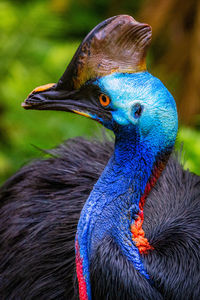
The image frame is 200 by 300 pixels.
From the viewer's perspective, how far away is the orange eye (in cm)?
168

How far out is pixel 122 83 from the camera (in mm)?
1644

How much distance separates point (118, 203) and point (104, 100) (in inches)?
13.3

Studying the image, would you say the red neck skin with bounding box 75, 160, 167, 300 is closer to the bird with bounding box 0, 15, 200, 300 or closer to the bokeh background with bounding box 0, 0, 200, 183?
the bird with bounding box 0, 15, 200, 300

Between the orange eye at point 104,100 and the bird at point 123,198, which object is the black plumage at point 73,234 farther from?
the orange eye at point 104,100

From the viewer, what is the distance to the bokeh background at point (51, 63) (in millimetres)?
3973

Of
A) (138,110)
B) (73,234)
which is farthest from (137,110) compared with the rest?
(73,234)

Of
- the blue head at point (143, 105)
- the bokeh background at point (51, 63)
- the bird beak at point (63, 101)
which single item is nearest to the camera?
the blue head at point (143, 105)

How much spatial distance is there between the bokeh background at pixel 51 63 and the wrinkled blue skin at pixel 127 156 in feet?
6.71

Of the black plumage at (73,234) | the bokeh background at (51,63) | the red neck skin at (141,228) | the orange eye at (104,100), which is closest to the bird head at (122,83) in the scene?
the orange eye at (104,100)

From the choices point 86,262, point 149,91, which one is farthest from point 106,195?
point 149,91

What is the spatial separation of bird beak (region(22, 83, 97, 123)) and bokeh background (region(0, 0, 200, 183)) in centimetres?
201

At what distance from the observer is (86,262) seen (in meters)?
1.74

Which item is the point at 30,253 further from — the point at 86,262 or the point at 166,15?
the point at 166,15

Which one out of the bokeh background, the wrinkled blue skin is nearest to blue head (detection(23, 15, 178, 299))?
the wrinkled blue skin
